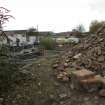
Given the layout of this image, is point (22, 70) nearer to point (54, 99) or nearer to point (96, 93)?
point (54, 99)

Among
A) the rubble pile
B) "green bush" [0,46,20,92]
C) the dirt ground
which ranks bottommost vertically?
the dirt ground

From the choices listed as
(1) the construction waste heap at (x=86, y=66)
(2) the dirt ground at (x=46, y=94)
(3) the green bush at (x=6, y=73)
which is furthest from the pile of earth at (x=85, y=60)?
(3) the green bush at (x=6, y=73)

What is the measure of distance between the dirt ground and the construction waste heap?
0.15 metres

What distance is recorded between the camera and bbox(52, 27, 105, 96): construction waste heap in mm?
5086

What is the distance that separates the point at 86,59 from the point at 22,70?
63.7 inches

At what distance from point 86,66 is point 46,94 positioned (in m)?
1.30

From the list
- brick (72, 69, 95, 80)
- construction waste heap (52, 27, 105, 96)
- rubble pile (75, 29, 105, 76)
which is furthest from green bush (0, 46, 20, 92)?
rubble pile (75, 29, 105, 76)

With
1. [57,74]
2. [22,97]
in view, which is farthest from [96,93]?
[22,97]

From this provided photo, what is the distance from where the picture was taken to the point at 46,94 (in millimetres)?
5254

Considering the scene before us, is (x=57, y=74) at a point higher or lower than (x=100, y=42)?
lower

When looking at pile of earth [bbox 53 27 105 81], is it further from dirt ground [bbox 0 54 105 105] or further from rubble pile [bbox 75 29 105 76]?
Result: dirt ground [bbox 0 54 105 105]

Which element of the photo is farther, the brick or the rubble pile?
the rubble pile

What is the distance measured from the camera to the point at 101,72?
18.6ft

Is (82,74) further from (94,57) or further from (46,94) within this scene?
(94,57)
